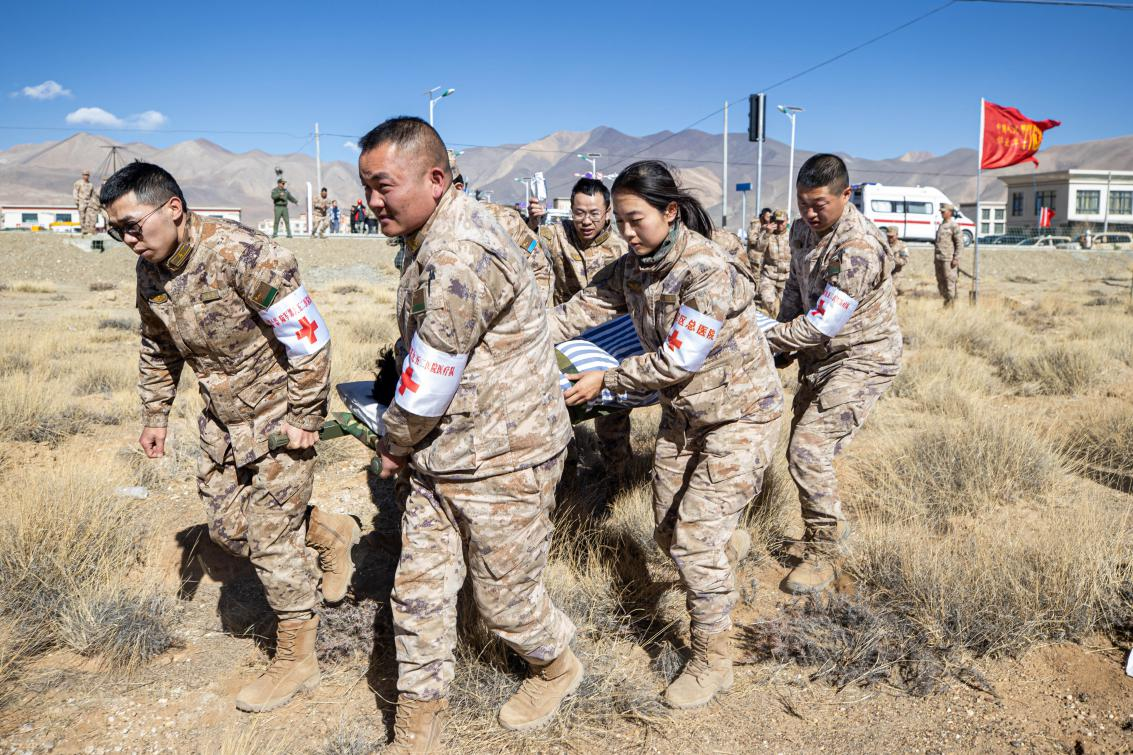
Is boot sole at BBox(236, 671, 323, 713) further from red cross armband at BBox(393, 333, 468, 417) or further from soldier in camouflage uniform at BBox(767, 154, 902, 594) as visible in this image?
soldier in camouflage uniform at BBox(767, 154, 902, 594)

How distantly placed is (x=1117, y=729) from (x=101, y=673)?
421 cm

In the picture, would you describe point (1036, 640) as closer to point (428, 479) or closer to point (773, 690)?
point (773, 690)

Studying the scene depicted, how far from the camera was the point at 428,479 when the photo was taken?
2.85 metres

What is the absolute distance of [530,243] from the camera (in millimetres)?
5539

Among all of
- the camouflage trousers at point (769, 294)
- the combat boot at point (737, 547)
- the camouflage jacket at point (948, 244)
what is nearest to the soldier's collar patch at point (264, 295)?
the combat boot at point (737, 547)

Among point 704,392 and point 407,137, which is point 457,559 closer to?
point 704,392

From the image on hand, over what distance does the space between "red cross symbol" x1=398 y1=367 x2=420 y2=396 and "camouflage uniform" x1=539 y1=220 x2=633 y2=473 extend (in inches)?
127

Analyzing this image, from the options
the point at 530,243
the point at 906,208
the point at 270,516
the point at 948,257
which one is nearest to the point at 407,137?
the point at 270,516

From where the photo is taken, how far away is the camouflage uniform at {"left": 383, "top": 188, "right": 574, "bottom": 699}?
8.16ft

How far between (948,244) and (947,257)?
0.28 m

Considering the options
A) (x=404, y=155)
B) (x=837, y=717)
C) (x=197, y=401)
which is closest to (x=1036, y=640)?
(x=837, y=717)

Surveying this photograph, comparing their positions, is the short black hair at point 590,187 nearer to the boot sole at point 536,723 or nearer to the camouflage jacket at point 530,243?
the camouflage jacket at point 530,243


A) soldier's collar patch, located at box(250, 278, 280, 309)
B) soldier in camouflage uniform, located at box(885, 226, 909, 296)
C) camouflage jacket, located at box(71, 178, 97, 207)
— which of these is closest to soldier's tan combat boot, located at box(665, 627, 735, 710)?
soldier's collar patch, located at box(250, 278, 280, 309)

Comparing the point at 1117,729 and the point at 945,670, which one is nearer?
the point at 1117,729
